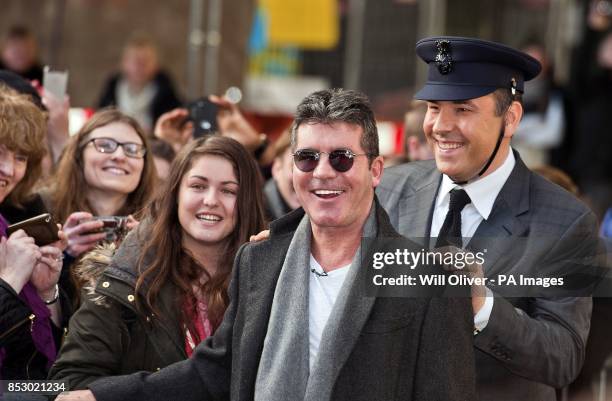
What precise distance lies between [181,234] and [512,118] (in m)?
1.40

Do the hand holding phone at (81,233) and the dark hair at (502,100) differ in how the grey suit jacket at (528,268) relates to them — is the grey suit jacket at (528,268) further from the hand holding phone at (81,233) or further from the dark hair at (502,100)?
the hand holding phone at (81,233)

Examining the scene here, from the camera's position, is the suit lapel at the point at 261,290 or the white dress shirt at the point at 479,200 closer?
the suit lapel at the point at 261,290

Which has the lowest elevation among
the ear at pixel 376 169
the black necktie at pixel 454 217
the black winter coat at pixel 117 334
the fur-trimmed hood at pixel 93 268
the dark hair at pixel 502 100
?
the black winter coat at pixel 117 334

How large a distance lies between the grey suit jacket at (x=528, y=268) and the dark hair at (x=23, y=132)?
65.3 inches

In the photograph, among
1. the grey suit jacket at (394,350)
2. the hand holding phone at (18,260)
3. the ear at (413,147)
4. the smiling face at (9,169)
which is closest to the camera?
the grey suit jacket at (394,350)

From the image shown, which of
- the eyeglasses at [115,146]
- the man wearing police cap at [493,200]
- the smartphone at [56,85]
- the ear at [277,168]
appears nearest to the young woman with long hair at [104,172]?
the eyeglasses at [115,146]

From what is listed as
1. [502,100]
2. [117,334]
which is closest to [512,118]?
[502,100]

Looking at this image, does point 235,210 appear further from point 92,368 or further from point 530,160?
point 530,160

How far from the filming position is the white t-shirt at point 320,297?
409 cm

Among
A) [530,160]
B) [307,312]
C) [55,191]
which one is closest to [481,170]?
[307,312]

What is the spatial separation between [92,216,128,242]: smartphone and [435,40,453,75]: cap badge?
1.59m

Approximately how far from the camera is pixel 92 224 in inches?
220

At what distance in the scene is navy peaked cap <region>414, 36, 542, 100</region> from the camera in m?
4.96

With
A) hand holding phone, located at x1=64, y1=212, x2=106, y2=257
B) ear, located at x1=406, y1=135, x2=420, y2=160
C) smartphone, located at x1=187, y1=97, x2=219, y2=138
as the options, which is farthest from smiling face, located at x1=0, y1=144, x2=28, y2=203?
ear, located at x1=406, y1=135, x2=420, y2=160
